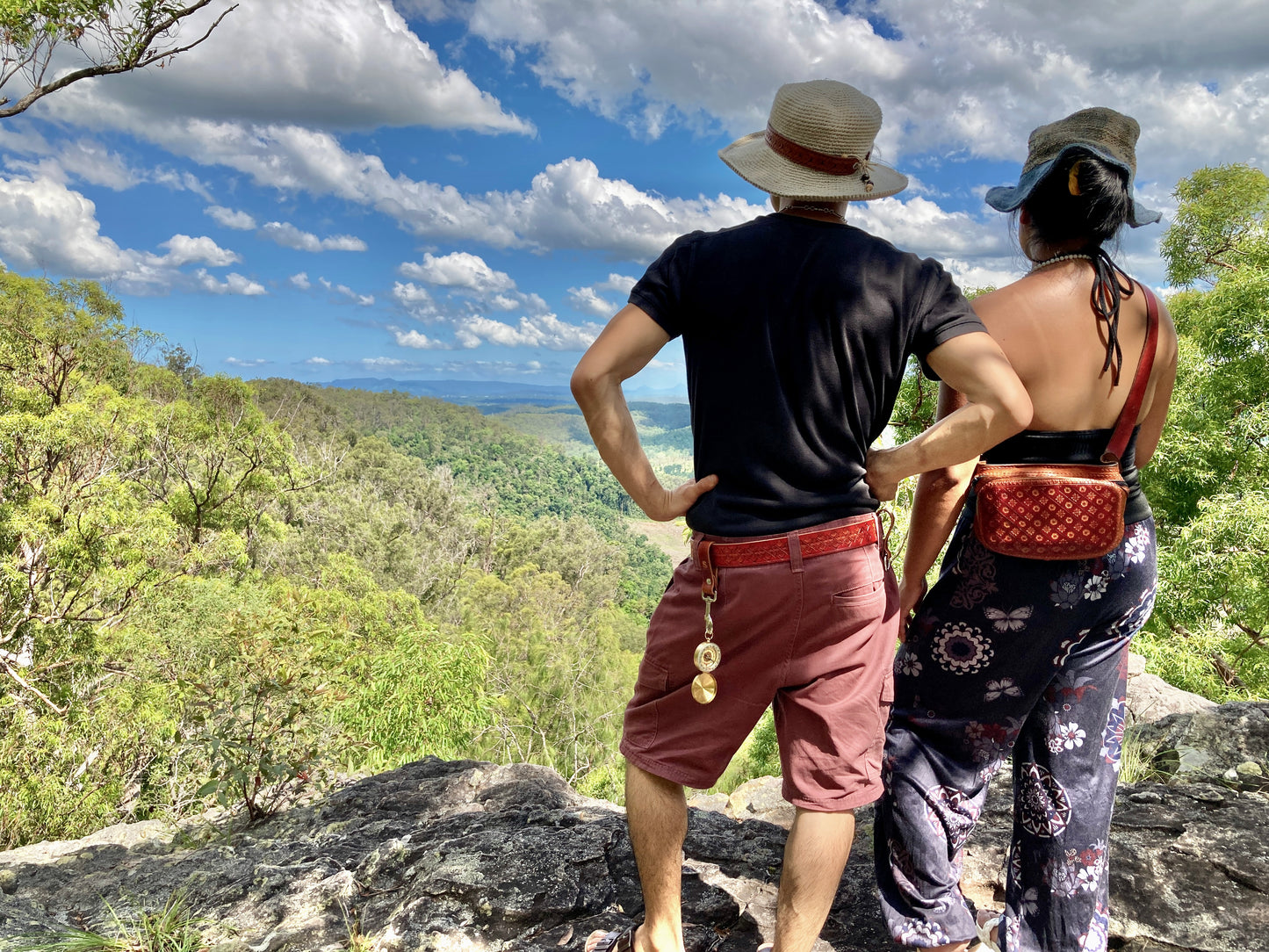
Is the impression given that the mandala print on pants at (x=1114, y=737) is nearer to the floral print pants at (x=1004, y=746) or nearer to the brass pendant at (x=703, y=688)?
the floral print pants at (x=1004, y=746)

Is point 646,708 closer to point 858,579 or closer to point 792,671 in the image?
point 792,671

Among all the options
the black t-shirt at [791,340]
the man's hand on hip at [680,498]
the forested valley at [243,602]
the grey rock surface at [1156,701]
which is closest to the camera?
the black t-shirt at [791,340]

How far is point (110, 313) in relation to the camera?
68.0 ft

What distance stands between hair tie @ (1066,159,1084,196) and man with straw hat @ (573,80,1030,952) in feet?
1.11

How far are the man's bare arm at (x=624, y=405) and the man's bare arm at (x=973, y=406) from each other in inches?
16.8

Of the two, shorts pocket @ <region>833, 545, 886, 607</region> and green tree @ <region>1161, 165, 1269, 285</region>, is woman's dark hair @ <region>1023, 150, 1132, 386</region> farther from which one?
green tree @ <region>1161, 165, 1269, 285</region>

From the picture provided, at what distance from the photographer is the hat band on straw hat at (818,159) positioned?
157 centimetres

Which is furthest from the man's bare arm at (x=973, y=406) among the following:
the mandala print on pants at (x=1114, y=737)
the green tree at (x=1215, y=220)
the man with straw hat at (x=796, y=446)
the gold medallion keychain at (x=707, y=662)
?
the green tree at (x=1215, y=220)

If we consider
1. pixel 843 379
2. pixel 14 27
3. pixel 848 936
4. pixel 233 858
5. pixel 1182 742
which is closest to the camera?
pixel 843 379

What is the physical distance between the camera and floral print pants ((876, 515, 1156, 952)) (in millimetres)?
1746

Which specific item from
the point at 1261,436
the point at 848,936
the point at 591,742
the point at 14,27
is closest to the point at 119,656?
the point at 14,27

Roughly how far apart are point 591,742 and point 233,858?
19546 millimetres

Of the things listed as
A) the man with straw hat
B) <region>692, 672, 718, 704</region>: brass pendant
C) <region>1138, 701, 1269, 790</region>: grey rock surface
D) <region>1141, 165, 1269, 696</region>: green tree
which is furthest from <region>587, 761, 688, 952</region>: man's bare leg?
<region>1141, 165, 1269, 696</region>: green tree

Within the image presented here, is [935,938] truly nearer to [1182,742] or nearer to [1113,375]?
[1113,375]
